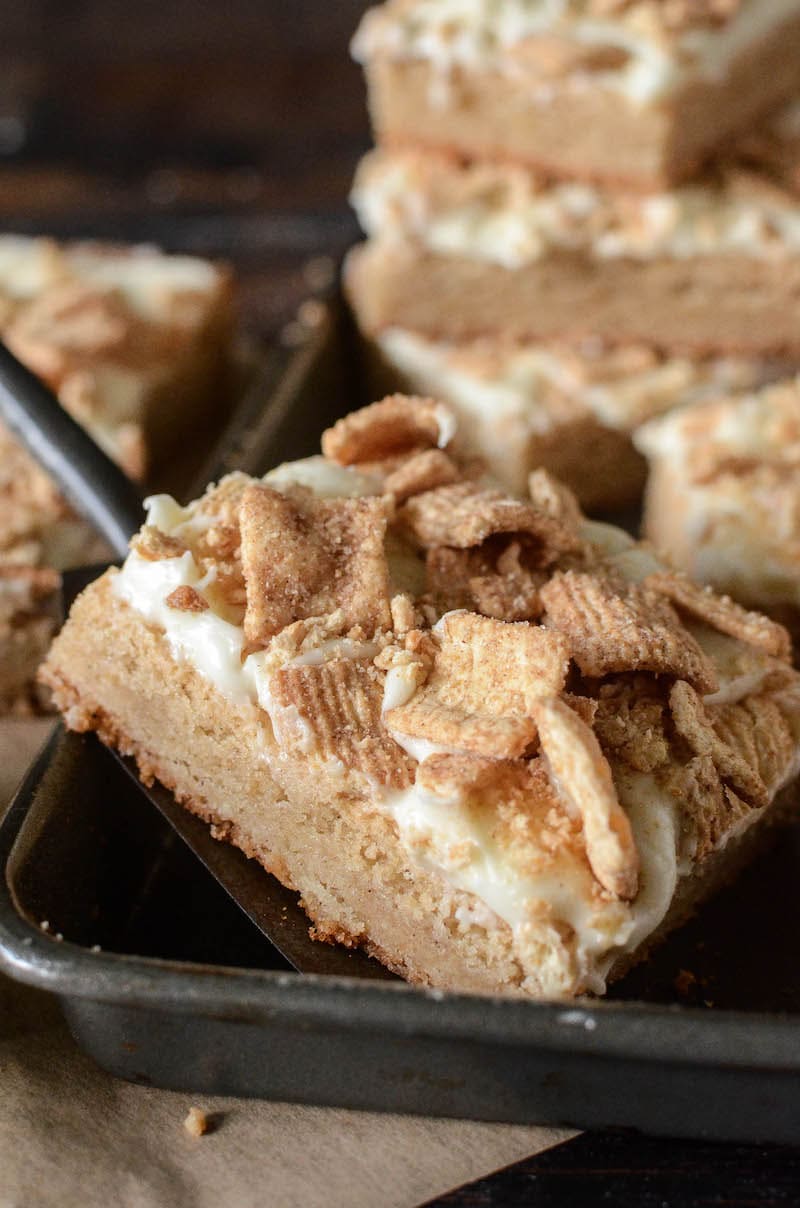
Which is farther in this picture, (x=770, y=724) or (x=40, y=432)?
(x=40, y=432)

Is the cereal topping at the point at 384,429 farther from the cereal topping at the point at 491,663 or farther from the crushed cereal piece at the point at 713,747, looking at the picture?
the crushed cereal piece at the point at 713,747

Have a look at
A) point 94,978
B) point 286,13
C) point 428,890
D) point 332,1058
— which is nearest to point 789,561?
point 428,890

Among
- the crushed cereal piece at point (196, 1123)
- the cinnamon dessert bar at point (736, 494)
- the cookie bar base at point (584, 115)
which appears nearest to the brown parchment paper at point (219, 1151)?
the crushed cereal piece at point (196, 1123)

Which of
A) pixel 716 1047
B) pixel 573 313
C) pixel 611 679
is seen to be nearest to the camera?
pixel 716 1047

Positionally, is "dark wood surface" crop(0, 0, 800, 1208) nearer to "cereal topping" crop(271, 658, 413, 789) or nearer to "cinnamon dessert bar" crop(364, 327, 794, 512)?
"cinnamon dessert bar" crop(364, 327, 794, 512)

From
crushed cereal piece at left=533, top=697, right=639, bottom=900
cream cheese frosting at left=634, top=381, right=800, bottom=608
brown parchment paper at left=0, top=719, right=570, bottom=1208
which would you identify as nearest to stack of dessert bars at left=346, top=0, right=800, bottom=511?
cream cheese frosting at left=634, top=381, right=800, bottom=608

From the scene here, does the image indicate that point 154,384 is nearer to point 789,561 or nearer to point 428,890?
point 789,561
